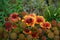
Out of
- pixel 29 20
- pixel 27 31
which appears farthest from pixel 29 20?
pixel 27 31

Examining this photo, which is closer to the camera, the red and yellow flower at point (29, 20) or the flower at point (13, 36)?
the flower at point (13, 36)

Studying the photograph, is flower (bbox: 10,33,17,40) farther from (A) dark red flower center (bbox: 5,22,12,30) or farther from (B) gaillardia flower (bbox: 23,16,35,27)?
(B) gaillardia flower (bbox: 23,16,35,27)

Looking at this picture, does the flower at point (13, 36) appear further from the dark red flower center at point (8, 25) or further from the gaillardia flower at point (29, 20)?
the gaillardia flower at point (29, 20)

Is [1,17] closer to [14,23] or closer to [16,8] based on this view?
[16,8]

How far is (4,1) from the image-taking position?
3.14 metres

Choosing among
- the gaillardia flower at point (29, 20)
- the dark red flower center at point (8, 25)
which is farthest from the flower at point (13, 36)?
the gaillardia flower at point (29, 20)

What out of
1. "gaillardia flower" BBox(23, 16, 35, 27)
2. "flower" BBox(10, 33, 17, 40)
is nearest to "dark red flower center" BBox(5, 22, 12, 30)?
"flower" BBox(10, 33, 17, 40)

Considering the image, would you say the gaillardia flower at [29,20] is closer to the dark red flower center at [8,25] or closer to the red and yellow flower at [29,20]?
the red and yellow flower at [29,20]

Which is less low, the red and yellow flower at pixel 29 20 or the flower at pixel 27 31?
the red and yellow flower at pixel 29 20

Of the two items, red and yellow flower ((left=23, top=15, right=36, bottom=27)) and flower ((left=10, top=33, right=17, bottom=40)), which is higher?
red and yellow flower ((left=23, top=15, right=36, bottom=27))

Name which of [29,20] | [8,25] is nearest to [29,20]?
[29,20]

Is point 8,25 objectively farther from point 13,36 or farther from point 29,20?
point 29,20

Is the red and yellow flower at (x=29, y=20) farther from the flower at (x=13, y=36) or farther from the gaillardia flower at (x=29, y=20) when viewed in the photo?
the flower at (x=13, y=36)

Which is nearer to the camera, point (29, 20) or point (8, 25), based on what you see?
point (8, 25)
